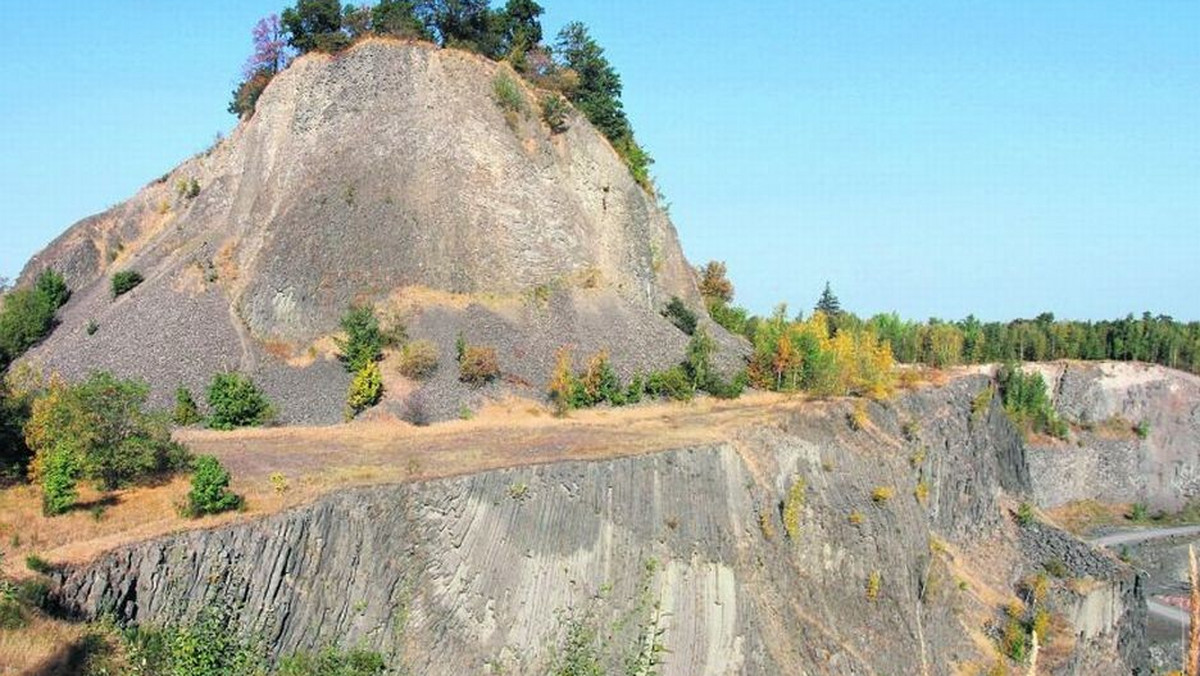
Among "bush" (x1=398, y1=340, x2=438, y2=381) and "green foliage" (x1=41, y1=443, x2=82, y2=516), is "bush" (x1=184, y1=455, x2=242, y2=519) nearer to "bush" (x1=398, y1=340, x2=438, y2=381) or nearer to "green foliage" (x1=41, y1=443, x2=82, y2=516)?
"green foliage" (x1=41, y1=443, x2=82, y2=516)

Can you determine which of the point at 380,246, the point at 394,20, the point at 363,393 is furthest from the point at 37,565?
the point at 394,20

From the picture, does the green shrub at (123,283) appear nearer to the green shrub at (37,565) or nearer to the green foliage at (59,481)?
the green foliage at (59,481)

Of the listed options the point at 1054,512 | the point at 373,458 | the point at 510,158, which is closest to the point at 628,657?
the point at 373,458

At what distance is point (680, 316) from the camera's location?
157ft

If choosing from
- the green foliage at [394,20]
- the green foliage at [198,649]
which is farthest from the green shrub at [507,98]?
the green foliage at [198,649]

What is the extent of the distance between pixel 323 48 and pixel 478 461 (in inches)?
984

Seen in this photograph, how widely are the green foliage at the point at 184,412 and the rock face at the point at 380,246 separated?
5.77 ft

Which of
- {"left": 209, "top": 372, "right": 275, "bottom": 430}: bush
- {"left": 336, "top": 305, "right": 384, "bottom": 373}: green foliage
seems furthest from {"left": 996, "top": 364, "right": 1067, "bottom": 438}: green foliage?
{"left": 209, "top": 372, "right": 275, "bottom": 430}: bush

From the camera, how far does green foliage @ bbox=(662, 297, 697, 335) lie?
155ft

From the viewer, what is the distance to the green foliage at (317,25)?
4384cm

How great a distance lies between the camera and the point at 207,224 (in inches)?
1762

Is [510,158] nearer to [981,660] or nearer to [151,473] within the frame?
[151,473]

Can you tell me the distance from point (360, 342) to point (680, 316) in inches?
693

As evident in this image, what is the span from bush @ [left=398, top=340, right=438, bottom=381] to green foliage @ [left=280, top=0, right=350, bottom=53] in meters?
16.3
